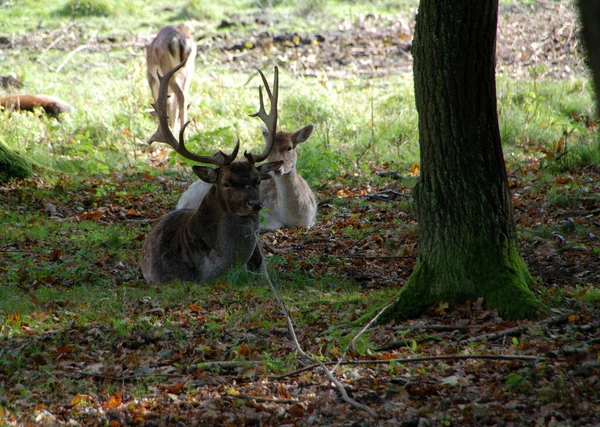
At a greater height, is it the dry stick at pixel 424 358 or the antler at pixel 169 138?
the antler at pixel 169 138

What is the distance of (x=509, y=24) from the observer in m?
21.7

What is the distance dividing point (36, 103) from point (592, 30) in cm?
1401

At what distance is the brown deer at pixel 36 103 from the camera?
15148mm

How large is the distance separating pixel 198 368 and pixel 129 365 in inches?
19.6

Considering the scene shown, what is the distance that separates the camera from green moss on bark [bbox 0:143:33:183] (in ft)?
37.3

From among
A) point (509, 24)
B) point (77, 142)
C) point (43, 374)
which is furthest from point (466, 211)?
point (509, 24)

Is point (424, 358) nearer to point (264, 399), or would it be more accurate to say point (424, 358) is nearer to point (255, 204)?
point (264, 399)

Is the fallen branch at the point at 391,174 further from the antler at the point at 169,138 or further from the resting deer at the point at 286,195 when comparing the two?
the antler at the point at 169,138

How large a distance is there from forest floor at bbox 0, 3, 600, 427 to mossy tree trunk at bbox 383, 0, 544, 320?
0.63ft

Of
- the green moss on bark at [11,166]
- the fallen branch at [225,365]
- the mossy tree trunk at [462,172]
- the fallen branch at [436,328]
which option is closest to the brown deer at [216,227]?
the mossy tree trunk at [462,172]

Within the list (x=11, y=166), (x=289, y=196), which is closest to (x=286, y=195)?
(x=289, y=196)

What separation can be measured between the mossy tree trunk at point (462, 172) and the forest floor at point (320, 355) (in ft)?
0.63

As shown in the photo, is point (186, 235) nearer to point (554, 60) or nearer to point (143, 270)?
point (143, 270)

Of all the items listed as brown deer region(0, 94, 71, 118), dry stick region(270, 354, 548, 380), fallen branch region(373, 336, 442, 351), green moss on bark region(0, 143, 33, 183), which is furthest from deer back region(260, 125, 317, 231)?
brown deer region(0, 94, 71, 118)
